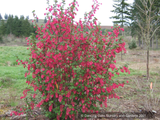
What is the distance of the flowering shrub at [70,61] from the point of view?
2451 millimetres

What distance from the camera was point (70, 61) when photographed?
2693 millimetres

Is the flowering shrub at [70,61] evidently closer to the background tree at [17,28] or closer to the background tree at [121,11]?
the background tree at [121,11]

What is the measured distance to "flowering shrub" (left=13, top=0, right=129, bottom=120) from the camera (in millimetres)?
2451

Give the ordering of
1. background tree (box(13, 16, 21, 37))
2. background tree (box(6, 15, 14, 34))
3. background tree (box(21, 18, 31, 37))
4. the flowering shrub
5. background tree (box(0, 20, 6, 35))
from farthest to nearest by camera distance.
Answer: background tree (box(6, 15, 14, 34)), background tree (box(13, 16, 21, 37)), background tree (box(0, 20, 6, 35)), background tree (box(21, 18, 31, 37)), the flowering shrub

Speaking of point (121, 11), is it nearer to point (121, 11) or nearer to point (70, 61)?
point (121, 11)

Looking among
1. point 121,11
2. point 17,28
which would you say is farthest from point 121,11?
point 17,28

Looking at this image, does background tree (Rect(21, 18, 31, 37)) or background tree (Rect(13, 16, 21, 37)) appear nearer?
background tree (Rect(21, 18, 31, 37))

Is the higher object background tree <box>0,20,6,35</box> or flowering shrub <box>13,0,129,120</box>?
background tree <box>0,20,6,35</box>

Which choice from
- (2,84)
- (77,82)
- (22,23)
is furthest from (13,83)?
Answer: (22,23)

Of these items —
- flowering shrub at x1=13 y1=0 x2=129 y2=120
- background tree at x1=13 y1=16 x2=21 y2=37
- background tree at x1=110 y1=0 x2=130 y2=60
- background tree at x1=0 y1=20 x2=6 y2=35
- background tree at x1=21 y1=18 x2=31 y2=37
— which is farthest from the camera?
background tree at x1=13 y1=16 x2=21 y2=37

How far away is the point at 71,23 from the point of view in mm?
2830

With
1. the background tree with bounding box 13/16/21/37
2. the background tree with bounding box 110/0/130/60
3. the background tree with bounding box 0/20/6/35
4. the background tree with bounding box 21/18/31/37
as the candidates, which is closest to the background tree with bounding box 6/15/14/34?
the background tree with bounding box 0/20/6/35

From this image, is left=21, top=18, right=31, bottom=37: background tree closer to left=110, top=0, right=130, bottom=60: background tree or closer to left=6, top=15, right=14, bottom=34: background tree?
left=6, top=15, right=14, bottom=34: background tree

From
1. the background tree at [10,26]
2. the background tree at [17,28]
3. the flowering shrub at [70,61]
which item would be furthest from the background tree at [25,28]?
the flowering shrub at [70,61]
